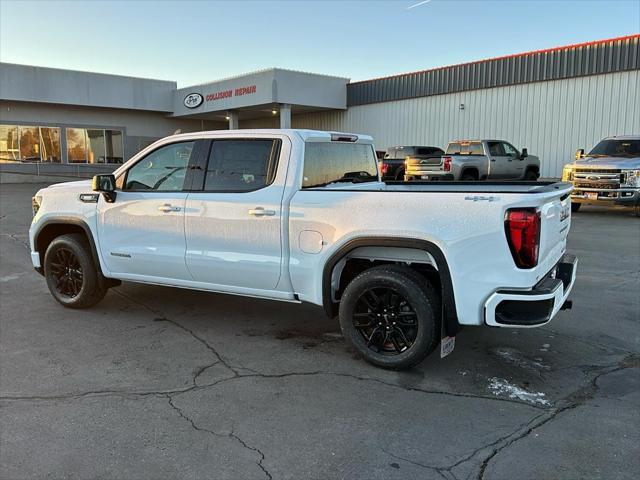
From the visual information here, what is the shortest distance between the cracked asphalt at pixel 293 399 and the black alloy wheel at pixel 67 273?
11.2 inches

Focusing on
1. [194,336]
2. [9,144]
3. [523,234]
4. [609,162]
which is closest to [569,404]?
[523,234]

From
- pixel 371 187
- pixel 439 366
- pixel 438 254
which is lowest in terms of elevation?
pixel 439 366

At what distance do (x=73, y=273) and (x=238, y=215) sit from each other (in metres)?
2.44

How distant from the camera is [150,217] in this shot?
5.39 m

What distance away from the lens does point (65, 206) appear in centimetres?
598

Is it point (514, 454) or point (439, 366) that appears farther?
point (439, 366)

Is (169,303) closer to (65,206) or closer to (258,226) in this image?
(65,206)

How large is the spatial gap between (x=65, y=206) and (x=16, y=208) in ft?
43.3

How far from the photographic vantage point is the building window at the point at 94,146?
3362cm

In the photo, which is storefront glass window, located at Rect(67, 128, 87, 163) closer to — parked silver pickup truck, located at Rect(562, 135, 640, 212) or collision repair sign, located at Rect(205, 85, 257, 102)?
collision repair sign, located at Rect(205, 85, 257, 102)

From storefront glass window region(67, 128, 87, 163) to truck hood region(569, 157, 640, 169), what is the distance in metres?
28.6

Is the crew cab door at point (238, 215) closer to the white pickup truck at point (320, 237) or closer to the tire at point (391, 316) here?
the white pickup truck at point (320, 237)

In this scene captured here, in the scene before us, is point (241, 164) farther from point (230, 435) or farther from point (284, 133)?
point (230, 435)

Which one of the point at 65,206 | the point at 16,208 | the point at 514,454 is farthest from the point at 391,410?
the point at 16,208
